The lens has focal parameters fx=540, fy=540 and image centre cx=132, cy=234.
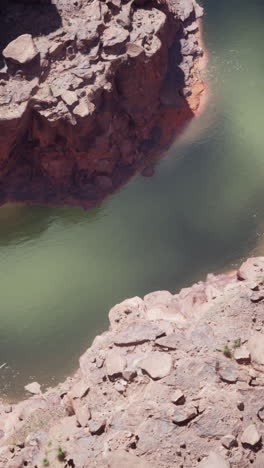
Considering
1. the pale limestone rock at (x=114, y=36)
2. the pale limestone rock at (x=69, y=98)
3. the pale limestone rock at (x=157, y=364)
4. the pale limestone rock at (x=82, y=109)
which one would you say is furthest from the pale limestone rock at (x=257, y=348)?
the pale limestone rock at (x=114, y=36)

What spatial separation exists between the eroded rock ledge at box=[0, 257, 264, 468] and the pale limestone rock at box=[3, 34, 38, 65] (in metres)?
7.81

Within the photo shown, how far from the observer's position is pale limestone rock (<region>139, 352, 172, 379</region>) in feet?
30.9

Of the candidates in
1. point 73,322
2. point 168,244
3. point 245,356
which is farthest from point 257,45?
point 245,356

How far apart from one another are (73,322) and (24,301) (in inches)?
61.4

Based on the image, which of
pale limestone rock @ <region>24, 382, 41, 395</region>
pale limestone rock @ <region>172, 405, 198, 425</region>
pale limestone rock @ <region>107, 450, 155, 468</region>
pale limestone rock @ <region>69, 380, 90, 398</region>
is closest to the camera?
pale limestone rock @ <region>107, 450, 155, 468</region>

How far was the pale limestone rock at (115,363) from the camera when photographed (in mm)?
9867

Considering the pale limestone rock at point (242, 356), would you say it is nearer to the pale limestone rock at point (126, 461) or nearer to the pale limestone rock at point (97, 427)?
the pale limestone rock at point (126, 461)

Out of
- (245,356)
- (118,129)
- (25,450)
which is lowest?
(25,450)

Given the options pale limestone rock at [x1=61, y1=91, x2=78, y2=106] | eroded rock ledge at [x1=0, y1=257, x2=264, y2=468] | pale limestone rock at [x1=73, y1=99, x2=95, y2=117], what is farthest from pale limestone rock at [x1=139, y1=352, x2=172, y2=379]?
pale limestone rock at [x1=61, y1=91, x2=78, y2=106]

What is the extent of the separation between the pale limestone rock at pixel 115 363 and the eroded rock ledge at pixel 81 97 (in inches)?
293

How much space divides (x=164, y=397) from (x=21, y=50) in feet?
34.5

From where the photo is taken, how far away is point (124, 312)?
37.1 feet

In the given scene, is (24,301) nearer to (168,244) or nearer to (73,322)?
(73,322)

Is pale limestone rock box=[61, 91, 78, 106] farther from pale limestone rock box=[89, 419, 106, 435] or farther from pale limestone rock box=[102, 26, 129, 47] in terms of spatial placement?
pale limestone rock box=[89, 419, 106, 435]
